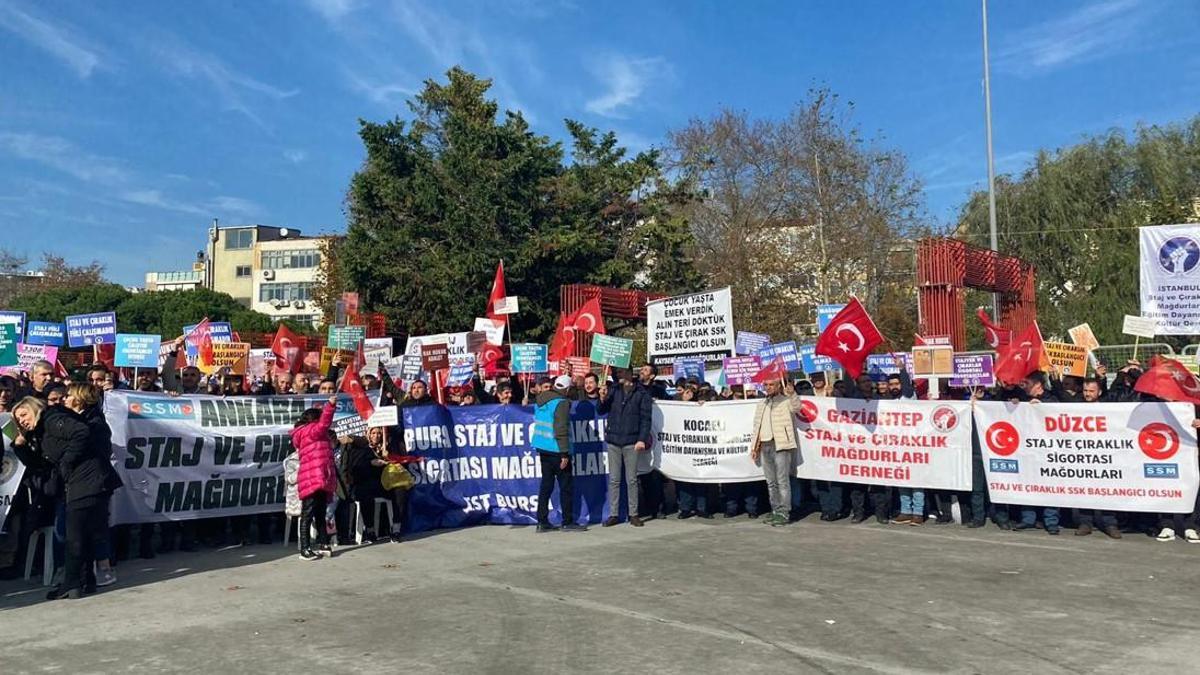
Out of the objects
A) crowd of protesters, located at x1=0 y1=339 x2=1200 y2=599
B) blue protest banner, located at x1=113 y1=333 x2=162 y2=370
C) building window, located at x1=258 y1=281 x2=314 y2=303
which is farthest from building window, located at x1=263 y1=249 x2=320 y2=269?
crowd of protesters, located at x1=0 y1=339 x2=1200 y2=599

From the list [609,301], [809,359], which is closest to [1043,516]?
[809,359]

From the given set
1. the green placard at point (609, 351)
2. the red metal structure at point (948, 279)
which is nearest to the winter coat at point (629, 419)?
the green placard at point (609, 351)

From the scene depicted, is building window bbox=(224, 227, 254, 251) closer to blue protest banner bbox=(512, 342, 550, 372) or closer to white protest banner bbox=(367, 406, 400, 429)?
blue protest banner bbox=(512, 342, 550, 372)

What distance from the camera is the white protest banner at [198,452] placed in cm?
1051

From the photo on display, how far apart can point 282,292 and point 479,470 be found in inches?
4123

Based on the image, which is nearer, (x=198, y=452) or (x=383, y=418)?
(x=198, y=452)

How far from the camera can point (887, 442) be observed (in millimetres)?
12750

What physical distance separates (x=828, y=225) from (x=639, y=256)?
7.46m

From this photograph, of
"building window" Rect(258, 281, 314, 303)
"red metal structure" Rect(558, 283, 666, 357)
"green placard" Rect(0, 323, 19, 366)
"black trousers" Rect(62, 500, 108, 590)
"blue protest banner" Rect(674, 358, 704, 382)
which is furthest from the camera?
"building window" Rect(258, 281, 314, 303)

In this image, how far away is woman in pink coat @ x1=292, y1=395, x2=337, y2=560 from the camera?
10352 mm

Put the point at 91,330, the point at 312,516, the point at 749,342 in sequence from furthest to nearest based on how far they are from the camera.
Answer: the point at 749,342 → the point at 91,330 → the point at 312,516

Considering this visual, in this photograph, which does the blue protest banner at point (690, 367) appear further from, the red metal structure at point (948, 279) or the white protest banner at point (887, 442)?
the white protest banner at point (887, 442)

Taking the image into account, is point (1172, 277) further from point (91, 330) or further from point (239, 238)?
point (239, 238)

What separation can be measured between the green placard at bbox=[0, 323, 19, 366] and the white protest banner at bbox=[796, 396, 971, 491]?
12.9m
